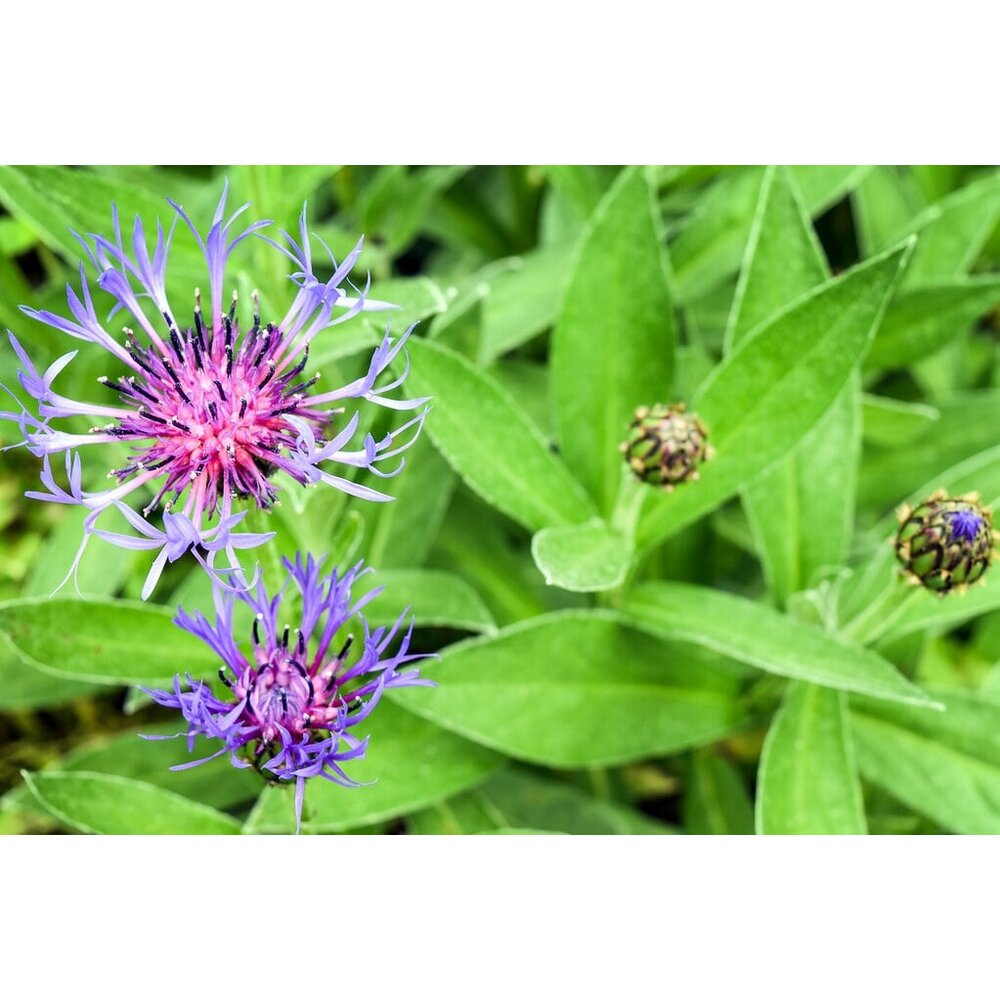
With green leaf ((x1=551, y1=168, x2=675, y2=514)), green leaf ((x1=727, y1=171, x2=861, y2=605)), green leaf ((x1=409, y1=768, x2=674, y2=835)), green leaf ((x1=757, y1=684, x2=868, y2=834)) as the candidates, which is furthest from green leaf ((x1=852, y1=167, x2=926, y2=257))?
green leaf ((x1=409, y1=768, x2=674, y2=835))

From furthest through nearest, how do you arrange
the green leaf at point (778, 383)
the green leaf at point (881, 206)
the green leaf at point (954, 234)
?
1. the green leaf at point (881, 206)
2. the green leaf at point (954, 234)
3. the green leaf at point (778, 383)

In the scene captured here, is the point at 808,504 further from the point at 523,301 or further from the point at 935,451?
the point at 523,301

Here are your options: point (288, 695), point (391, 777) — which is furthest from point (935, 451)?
point (288, 695)

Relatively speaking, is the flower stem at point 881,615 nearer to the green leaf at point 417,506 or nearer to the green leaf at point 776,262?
the green leaf at point 776,262

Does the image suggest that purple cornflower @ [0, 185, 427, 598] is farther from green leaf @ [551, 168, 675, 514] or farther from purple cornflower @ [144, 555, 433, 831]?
green leaf @ [551, 168, 675, 514]

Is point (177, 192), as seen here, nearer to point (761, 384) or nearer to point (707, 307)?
point (707, 307)

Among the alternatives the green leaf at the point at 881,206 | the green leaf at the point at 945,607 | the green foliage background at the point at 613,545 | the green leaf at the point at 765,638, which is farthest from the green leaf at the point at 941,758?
the green leaf at the point at 881,206
